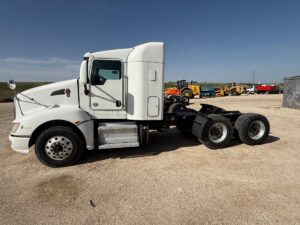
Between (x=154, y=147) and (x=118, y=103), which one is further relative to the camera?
(x=154, y=147)

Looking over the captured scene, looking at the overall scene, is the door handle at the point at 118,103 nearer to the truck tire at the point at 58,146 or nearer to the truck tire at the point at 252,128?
the truck tire at the point at 58,146

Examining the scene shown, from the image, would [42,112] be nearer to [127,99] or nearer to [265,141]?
[127,99]

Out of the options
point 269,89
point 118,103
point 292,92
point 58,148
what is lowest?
point 58,148

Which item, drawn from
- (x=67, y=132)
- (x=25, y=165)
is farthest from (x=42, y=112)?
(x=25, y=165)

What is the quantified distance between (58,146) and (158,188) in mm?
2570

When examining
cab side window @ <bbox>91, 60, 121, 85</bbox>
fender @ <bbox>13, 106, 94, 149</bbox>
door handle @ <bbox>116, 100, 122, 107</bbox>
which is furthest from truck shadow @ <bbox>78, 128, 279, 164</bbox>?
cab side window @ <bbox>91, 60, 121, 85</bbox>

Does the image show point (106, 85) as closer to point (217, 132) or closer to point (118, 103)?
point (118, 103)

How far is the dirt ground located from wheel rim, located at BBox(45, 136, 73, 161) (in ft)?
1.03

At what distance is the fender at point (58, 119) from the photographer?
14.9 feet

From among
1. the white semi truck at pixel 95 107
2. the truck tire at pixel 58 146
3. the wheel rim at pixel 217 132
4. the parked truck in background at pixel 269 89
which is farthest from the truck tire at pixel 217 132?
the parked truck in background at pixel 269 89

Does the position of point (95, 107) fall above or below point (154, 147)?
above

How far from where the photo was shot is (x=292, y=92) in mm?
15203

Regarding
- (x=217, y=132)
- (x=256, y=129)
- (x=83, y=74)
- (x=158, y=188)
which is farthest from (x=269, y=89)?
(x=158, y=188)

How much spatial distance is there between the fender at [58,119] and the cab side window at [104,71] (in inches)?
Answer: 34.4
